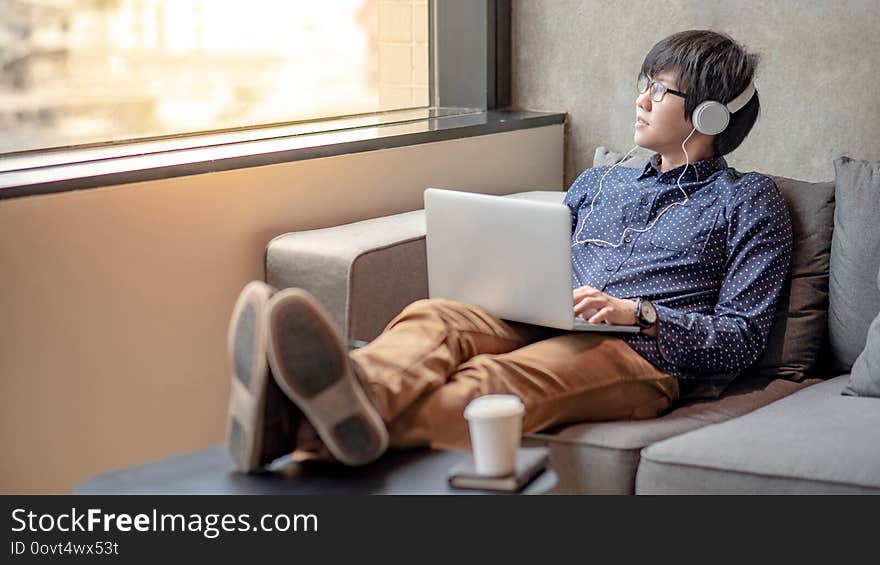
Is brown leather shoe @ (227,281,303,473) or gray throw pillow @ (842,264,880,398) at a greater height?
brown leather shoe @ (227,281,303,473)

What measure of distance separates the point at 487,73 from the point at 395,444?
5.75 feet

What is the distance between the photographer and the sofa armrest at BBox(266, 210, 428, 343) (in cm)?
243

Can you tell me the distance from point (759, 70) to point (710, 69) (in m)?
0.60

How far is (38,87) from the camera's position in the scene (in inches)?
97.3

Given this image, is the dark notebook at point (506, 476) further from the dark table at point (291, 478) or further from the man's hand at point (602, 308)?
the man's hand at point (602, 308)

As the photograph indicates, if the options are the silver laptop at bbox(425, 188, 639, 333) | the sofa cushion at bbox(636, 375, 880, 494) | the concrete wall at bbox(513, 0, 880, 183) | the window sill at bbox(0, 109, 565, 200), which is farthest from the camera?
the concrete wall at bbox(513, 0, 880, 183)

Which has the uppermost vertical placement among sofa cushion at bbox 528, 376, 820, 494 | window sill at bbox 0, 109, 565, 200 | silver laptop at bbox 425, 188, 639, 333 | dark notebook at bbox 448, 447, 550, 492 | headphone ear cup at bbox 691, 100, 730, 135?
headphone ear cup at bbox 691, 100, 730, 135

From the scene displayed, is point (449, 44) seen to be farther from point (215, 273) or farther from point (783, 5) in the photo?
point (215, 273)

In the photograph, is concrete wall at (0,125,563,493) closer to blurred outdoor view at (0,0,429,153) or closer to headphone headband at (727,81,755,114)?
blurred outdoor view at (0,0,429,153)

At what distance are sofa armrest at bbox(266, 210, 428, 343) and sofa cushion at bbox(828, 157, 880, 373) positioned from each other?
2.81 ft

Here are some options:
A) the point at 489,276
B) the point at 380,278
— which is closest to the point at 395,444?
the point at 489,276

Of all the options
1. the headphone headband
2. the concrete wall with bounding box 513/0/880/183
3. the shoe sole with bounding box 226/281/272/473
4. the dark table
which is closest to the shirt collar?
the headphone headband

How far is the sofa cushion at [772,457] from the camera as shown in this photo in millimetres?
1842

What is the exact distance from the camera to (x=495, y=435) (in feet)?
5.20
